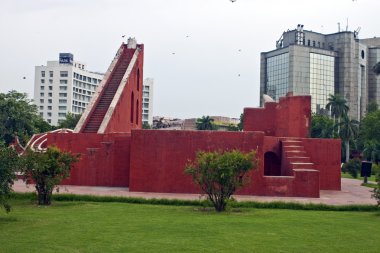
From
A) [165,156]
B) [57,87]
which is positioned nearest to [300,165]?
[165,156]

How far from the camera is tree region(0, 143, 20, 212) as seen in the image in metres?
10.0

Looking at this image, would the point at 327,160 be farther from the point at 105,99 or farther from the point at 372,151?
the point at 372,151

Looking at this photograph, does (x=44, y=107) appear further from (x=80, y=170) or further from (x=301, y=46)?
(x=80, y=170)

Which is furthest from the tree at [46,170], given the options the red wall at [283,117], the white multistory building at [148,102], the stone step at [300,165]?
the white multistory building at [148,102]

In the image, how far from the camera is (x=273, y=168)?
2166cm

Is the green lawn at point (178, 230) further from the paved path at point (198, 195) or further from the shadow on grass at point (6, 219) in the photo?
the paved path at point (198, 195)

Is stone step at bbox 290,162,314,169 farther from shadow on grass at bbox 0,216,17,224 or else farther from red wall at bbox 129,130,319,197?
shadow on grass at bbox 0,216,17,224

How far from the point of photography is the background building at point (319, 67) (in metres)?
69.3

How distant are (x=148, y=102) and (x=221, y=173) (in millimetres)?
92076

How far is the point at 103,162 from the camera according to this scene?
19594 mm

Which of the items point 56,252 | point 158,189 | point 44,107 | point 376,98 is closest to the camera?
point 56,252

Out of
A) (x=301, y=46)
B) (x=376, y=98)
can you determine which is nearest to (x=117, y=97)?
(x=301, y=46)

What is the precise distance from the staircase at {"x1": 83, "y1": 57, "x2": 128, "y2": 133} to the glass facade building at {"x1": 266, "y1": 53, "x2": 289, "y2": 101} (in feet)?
155

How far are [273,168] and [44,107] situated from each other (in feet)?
241
